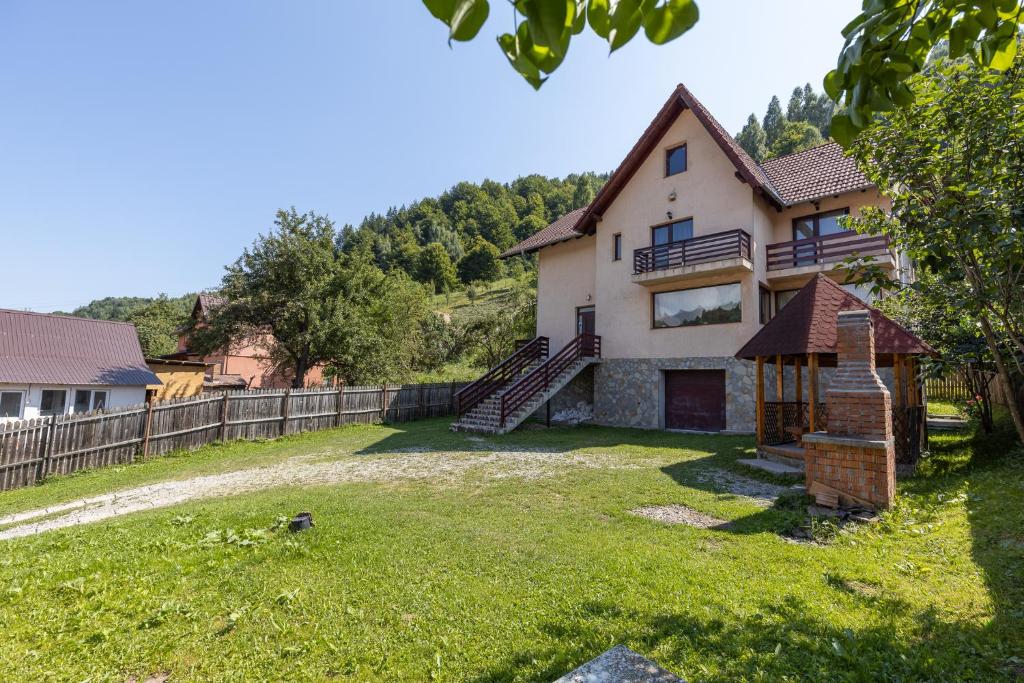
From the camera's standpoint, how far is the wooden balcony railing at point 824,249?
13.3 m

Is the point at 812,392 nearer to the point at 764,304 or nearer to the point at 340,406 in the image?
the point at 764,304

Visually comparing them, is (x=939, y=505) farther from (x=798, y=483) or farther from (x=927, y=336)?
(x=927, y=336)

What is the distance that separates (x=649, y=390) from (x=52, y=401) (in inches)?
998

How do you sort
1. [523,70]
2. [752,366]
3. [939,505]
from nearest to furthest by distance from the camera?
[523,70] < [939,505] < [752,366]

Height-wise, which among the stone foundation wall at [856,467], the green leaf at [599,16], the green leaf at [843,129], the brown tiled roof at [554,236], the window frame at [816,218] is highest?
the brown tiled roof at [554,236]

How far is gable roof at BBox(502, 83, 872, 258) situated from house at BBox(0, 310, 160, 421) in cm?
2197

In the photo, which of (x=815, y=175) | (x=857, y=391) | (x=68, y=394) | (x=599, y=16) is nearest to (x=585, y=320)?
(x=815, y=175)

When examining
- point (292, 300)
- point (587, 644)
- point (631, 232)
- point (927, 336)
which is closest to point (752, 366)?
point (927, 336)

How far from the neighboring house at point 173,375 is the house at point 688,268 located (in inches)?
711

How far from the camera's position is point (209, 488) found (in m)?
9.20

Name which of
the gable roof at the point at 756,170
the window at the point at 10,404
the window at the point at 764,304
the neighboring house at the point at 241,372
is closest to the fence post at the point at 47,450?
the window at the point at 10,404

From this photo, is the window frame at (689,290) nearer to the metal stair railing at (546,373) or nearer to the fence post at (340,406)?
the metal stair railing at (546,373)

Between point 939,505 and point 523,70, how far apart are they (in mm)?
7748

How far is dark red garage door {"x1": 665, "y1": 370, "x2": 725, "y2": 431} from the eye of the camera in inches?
610
